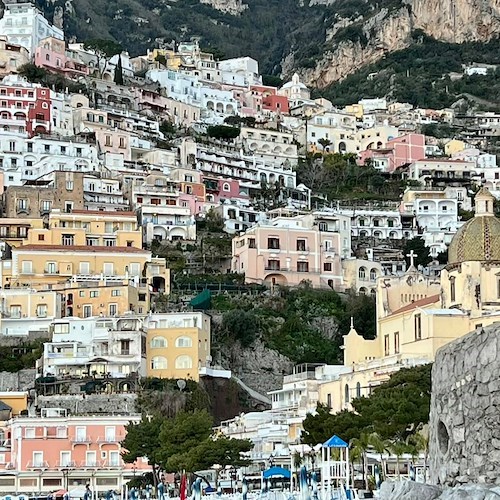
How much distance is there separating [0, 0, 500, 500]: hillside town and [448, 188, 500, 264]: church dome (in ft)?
0.37

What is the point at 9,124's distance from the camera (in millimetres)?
112625

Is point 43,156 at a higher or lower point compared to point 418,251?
higher

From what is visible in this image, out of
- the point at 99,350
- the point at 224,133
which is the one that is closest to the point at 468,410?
the point at 99,350

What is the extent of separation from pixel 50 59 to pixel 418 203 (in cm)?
3996

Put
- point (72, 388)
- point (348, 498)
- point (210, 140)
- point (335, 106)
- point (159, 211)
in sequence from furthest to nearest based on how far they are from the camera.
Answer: point (335, 106) < point (210, 140) < point (159, 211) < point (72, 388) < point (348, 498)

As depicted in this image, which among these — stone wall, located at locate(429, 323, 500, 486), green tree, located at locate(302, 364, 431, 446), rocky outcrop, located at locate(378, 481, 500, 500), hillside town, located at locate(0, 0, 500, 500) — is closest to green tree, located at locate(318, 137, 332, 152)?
hillside town, located at locate(0, 0, 500, 500)

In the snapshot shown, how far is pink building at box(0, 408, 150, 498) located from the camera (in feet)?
227

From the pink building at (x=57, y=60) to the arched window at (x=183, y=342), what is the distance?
185 ft

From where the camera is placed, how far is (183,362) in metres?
78.5

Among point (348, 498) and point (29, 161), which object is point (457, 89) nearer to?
point (29, 161)

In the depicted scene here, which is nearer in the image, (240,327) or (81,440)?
(81,440)

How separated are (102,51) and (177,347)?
255 ft

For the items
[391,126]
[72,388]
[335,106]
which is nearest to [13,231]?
[72,388]

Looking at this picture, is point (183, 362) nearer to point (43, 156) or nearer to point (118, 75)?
point (43, 156)
